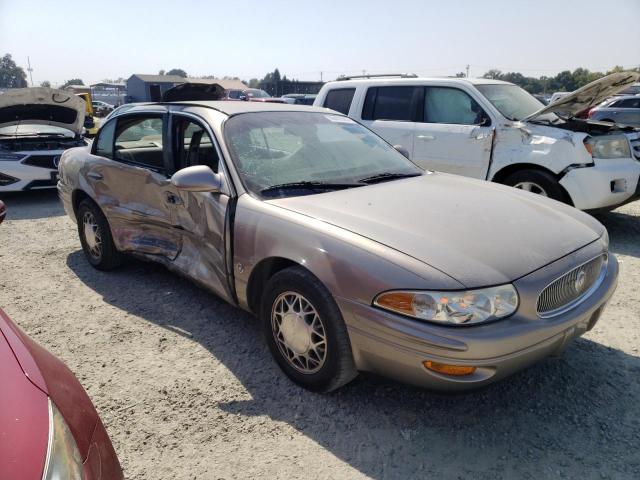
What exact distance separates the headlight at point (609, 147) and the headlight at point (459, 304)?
3.95m

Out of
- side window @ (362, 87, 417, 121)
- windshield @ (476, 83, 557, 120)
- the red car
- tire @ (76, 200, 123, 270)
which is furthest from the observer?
side window @ (362, 87, 417, 121)

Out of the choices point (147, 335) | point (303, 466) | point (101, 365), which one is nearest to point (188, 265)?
point (147, 335)

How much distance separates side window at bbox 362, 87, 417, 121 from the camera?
6.52 metres

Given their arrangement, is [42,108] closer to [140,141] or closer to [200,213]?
[140,141]

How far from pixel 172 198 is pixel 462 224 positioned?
207 cm

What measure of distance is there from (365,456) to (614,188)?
4.50 m

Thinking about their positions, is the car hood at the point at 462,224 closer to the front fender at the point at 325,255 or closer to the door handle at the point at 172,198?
the front fender at the point at 325,255

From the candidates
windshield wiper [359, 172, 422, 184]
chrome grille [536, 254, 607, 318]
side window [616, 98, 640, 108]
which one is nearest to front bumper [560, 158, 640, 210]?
windshield wiper [359, 172, 422, 184]

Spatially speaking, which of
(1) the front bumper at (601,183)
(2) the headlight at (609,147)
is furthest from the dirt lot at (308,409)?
(2) the headlight at (609,147)

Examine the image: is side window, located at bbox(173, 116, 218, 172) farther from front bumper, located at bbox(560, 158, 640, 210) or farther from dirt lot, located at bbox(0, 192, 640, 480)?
front bumper, located at bbox(560, 158, 640, 210)

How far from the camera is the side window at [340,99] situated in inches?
279

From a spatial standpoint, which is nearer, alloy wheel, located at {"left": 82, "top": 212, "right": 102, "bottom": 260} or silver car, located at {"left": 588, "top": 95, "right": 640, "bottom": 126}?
alloy wheel, located at {"left": 82, "top": 212, "right": 102, "bottom": 260}

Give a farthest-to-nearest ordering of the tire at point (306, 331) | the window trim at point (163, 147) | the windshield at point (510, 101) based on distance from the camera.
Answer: the windshield at point (510, 101)
the window trim at point (163, 147)
the tire at point (306, 331)

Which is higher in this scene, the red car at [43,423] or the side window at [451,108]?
the side window at [451,108]
